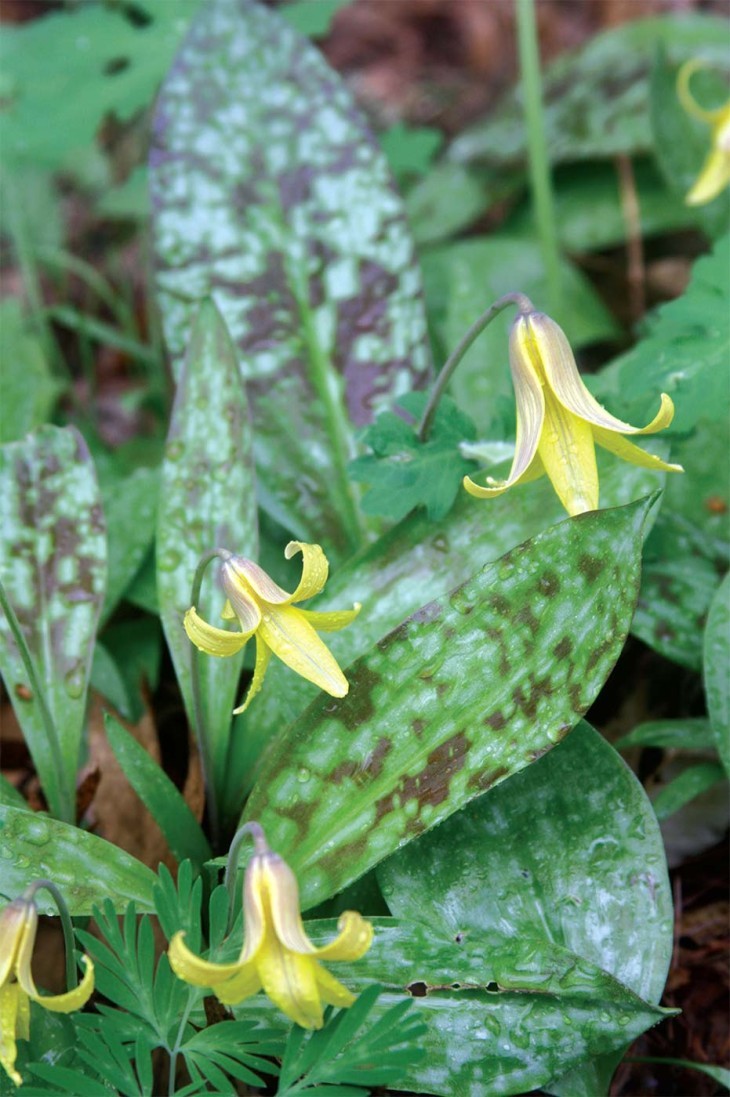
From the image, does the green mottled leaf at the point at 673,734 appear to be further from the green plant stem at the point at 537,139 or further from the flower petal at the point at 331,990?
the green plant stem at the point at 537,139

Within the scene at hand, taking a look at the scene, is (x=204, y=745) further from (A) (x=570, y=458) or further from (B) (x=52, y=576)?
(A) (x=570, y=458)

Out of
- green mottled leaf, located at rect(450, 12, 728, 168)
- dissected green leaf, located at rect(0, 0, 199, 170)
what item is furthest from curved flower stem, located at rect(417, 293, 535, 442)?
green mottled leaf, located at rect(450, 12, 728, 168)

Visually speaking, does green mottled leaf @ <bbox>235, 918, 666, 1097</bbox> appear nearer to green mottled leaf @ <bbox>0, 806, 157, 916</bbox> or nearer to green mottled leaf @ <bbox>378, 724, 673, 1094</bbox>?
green mottled leaf @ <bbox>378, 724, 673, 1094</bbox>

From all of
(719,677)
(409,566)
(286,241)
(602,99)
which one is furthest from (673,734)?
(602,99)

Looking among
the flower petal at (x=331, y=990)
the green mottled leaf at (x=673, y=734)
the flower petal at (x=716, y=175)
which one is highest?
the flower petal at (x=716, y=175)

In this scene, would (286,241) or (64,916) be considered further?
(286,241)

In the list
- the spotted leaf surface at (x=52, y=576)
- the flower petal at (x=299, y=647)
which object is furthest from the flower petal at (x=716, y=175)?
the spotted leaf surface at (x=52, y=576)

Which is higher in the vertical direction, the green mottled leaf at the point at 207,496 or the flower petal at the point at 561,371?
the flower petal at the point at 561,371
